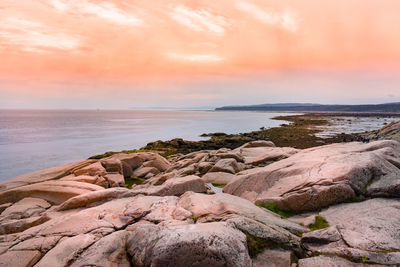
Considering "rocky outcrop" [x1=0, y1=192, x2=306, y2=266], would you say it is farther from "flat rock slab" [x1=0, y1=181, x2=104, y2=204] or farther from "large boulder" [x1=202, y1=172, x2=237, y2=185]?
"large boulder" [x1=202, y1=172, x2=237, y2=185]

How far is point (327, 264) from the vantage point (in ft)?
17.0

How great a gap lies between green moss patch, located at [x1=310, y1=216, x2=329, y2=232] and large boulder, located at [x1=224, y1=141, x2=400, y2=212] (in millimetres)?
1113

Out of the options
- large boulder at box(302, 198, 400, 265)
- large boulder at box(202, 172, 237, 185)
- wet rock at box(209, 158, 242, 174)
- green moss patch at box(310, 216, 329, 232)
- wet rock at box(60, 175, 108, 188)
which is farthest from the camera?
wet rock at box(209, 158, 242, 174)

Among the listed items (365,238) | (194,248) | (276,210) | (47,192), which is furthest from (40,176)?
(365,238)

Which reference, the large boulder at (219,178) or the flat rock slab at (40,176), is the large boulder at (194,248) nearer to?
the large boulder at (219,178)

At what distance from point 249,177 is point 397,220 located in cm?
674

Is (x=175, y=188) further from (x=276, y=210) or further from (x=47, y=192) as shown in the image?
(x=47, y=192)

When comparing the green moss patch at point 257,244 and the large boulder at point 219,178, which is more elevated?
the green moss patch at point 257,244

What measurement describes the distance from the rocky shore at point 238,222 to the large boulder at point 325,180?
0.04 meters

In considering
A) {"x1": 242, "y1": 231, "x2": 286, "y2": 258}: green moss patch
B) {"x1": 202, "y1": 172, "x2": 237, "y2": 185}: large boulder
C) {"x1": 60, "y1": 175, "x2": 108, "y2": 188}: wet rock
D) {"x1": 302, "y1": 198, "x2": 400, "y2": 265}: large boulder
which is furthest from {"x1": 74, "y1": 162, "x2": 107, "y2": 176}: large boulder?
{"x1": 302, "y1": 198, "x2": 400, "y2": 265}: large boulder

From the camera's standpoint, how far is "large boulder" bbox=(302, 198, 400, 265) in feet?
17.2

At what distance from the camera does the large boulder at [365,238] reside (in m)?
5.25

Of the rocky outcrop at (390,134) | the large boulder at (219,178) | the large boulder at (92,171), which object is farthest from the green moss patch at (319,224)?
the rocky outcrop at (390,134)

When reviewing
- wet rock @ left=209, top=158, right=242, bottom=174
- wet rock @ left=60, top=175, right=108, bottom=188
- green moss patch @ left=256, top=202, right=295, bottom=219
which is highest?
green moss patch @ left=256, top=202, right=295, bottom=219
